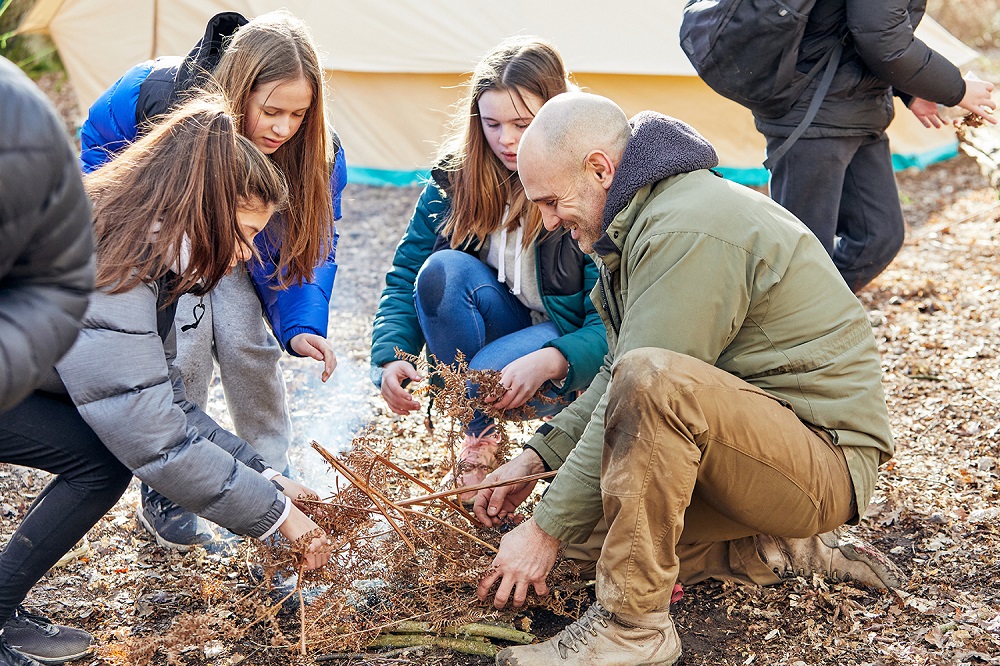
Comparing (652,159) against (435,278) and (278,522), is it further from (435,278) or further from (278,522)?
(278,522)

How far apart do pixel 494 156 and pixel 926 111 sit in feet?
5.92

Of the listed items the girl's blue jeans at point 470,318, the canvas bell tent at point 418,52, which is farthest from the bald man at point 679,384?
the canvas bell tent at point 418,52

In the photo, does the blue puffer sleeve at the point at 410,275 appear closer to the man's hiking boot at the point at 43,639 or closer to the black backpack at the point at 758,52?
the black backpack at the point at 758,52

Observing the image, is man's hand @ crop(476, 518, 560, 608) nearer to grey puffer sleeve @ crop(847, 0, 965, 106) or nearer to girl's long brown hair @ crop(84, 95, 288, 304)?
girl's long brown hair @ crop(84, 95, 288, 304)

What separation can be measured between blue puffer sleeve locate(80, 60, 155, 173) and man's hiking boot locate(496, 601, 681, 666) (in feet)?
6.32

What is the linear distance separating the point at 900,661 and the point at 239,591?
1.77m

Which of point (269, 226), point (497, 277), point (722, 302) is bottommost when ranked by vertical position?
point (497, 277)

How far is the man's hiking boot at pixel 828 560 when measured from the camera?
2.64 meters

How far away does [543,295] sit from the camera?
3.33 m

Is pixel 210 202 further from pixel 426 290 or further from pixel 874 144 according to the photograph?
pixel 874 144

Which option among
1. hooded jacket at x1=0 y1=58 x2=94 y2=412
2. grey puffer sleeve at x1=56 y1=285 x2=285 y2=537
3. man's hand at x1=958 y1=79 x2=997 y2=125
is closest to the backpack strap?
man's hand at x1=958 y1=79 x2=997 y2=125

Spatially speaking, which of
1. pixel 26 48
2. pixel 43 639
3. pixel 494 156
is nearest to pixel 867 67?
pixel 494 156

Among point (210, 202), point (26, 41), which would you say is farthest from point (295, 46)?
point (26, 41)

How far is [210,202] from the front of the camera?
2.38 metres
